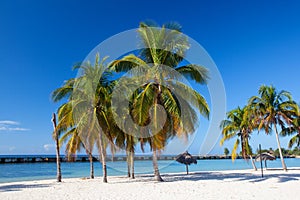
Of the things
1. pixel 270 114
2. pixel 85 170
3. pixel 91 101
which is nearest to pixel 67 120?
pixel 91 101

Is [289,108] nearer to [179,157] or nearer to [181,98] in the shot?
[179,157]

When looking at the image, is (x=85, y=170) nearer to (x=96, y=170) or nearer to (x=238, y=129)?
(x=96, y=170)

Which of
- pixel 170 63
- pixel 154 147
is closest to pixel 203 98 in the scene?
pixel 170 63

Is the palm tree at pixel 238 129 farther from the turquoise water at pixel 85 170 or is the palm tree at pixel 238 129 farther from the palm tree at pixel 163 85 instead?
the palm tree at pixel 163 85

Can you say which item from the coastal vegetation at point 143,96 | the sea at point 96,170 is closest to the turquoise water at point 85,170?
the sea at point 96,170

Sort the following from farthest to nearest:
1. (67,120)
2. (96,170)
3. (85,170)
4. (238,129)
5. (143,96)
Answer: (96,170), (85,170), (238,129), (67,120), (143,96)

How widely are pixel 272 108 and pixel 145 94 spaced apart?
11401 mm

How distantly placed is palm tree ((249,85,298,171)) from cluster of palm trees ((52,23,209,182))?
853cm

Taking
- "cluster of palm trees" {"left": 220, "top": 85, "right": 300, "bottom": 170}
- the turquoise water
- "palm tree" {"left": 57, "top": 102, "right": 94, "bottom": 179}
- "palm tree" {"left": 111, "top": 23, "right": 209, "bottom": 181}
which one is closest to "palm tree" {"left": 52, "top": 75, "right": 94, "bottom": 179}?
"palm tree" {"left": 57, "top": 102, "right": 94, "bottom": 179}

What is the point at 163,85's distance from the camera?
39.7 ft

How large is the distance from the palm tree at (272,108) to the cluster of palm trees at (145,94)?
8.53 meters

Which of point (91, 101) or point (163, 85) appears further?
point (91, 101)

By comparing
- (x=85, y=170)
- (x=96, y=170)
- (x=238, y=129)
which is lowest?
(x=96, y=170)

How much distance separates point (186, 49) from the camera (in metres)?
12.4
